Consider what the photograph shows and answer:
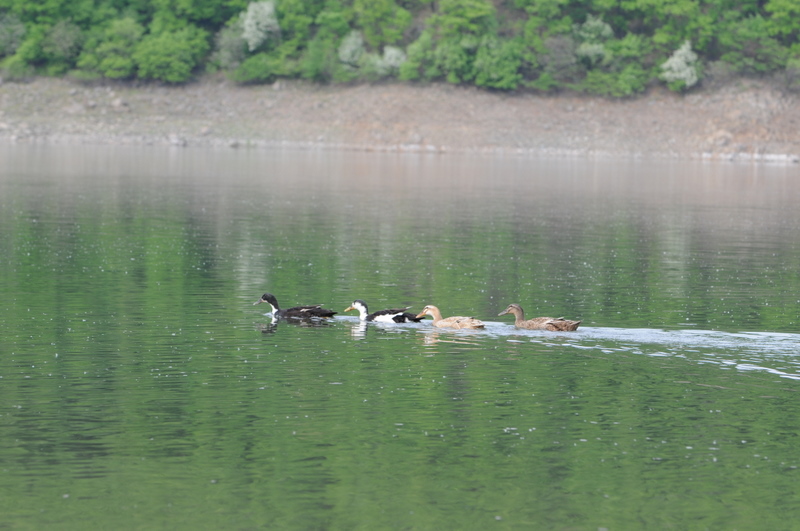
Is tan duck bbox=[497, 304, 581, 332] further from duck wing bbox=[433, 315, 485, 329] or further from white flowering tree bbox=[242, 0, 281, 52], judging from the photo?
white flowering tree bbox=[242, 0, 281, 52]

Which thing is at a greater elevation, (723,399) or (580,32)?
(580,32)

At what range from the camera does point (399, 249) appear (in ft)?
141

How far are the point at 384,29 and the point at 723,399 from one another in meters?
116

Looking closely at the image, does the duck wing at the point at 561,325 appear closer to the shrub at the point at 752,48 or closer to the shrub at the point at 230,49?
the shrub at the point at 752,48

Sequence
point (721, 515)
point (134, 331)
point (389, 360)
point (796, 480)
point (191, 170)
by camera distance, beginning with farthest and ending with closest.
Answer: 1. point (191, 170)
2. point (134, 331)
3. point (389, 360)
4. point (796, 480)
5. point (721, 515)

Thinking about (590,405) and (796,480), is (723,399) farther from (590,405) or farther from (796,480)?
(796,480)

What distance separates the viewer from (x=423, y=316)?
27.9 meters

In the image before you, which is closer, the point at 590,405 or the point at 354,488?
the point at 354,488

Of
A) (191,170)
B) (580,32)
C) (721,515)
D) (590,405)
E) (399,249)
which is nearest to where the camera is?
(721,515)

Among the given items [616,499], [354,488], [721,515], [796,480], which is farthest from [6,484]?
[796,480]

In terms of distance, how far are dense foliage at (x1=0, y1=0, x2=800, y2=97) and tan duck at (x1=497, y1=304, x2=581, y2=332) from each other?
334 feet

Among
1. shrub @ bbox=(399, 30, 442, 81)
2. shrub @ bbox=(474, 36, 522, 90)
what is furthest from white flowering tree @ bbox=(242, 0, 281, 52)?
shrub @ bbox=(474, 36, 522, 90)

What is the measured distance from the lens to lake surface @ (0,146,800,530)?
626 inches

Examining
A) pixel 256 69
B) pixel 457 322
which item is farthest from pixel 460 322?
pixel 256 69
